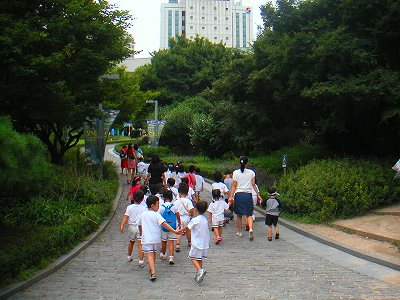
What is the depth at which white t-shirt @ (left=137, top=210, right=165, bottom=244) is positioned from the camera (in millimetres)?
7652

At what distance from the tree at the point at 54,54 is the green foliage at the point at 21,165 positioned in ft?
13.8

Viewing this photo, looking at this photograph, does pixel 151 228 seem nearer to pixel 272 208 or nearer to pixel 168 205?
pixel 168 205

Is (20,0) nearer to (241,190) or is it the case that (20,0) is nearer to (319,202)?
(241,190)

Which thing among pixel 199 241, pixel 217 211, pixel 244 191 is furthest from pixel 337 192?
pixel 199 241

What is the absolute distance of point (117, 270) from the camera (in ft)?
27.0

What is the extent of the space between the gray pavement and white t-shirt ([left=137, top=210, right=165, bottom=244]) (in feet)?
2.16

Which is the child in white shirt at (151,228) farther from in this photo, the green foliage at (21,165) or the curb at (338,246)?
the curb at (338,246)

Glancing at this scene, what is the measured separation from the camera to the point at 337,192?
12.8m

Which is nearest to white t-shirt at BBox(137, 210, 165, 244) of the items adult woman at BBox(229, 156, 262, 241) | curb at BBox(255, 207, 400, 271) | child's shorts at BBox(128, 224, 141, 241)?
child's shorts at BBox(128, 224, 141, 241)

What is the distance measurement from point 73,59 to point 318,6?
10.8 meters

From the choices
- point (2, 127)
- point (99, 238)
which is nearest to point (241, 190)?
point (99, 238)

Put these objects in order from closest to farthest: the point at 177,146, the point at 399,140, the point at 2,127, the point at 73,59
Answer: the point at 2,127 → the point at 73,59 → the point at 399,140 → the point at 177,146

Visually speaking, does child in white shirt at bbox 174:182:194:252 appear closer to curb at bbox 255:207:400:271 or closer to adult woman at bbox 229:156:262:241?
adult woman at bbox 229:156:262:241

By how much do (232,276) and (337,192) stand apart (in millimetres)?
6119
